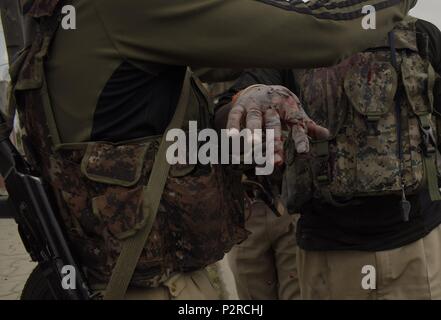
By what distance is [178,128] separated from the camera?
1423 millimetres

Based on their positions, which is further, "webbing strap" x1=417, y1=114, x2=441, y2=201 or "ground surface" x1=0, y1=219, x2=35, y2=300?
"ground surface" x1=0, y1=219, x2=35, y2=300

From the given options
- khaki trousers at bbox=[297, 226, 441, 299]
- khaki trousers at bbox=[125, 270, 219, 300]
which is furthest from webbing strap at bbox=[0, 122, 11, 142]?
khaki trousers at bbox=[297, 226, 441, 299]

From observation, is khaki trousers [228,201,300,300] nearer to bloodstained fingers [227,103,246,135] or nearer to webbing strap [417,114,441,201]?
webbing strap [417,114,441,201]

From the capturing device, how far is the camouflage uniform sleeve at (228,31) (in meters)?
1.28

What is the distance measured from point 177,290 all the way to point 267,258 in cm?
176

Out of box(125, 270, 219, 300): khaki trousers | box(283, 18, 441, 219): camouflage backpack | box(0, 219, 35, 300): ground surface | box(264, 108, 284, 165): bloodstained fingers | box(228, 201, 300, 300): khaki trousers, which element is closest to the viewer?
box(264, 108, 284, 165): bloodstained fingers

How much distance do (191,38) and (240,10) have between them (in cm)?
14

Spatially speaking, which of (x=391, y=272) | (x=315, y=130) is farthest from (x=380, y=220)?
(x=315, y=130)

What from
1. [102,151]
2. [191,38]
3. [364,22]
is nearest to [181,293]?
[102,151]

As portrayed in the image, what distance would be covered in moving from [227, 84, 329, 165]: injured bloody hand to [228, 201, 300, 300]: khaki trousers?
5.30 ft

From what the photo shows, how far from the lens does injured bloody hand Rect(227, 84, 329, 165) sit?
1.35 meters

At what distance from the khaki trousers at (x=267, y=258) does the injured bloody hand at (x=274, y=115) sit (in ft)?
5.30

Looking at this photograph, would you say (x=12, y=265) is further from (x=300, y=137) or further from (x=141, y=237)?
(x=300, y=137)

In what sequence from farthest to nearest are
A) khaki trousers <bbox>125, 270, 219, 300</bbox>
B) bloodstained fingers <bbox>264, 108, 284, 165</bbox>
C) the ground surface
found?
the ground surface, khaki trousers <bbox>125, 270, 219, 300</bbox>, bloodstained fingers <bbox>264, 108, 284, 165</bbox>
